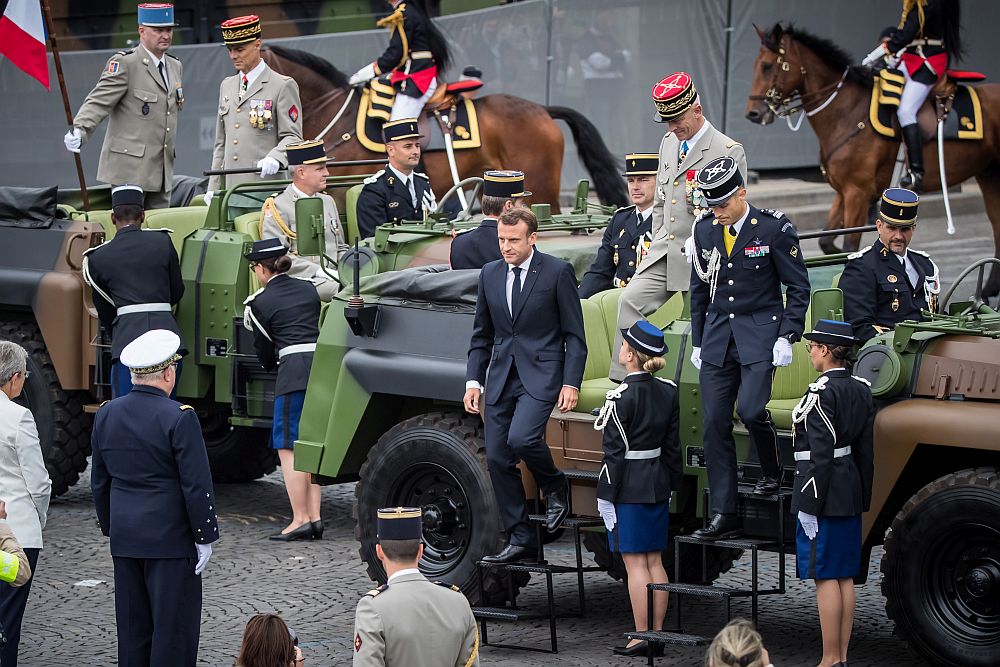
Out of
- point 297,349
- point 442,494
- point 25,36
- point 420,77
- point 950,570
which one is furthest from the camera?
point 420,77

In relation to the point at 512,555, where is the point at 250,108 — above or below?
above

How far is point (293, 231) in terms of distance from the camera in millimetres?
11164

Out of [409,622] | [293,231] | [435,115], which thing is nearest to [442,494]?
[293,231]

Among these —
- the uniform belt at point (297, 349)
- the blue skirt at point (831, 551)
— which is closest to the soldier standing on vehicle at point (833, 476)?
the blue skirt at point (831, 551)

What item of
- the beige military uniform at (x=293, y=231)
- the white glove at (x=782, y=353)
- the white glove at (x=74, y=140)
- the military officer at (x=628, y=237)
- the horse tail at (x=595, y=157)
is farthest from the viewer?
the horse tail at (x=595, y=157)

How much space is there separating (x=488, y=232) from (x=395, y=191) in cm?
156

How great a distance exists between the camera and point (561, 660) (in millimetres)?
8031

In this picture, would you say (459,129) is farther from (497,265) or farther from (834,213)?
(497,265)

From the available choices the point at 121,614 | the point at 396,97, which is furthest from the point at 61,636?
the point at 396,97

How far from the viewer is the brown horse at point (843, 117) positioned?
56.1ft

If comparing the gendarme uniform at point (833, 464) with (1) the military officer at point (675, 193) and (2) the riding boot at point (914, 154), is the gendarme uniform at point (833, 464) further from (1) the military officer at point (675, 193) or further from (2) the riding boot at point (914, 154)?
(2) the riding boot at point (914, 154)

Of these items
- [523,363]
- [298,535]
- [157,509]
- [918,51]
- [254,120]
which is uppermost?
[918,51]

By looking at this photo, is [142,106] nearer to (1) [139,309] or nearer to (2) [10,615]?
(1) [139,309]

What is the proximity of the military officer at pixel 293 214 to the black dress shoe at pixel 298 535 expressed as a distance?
1479mm
